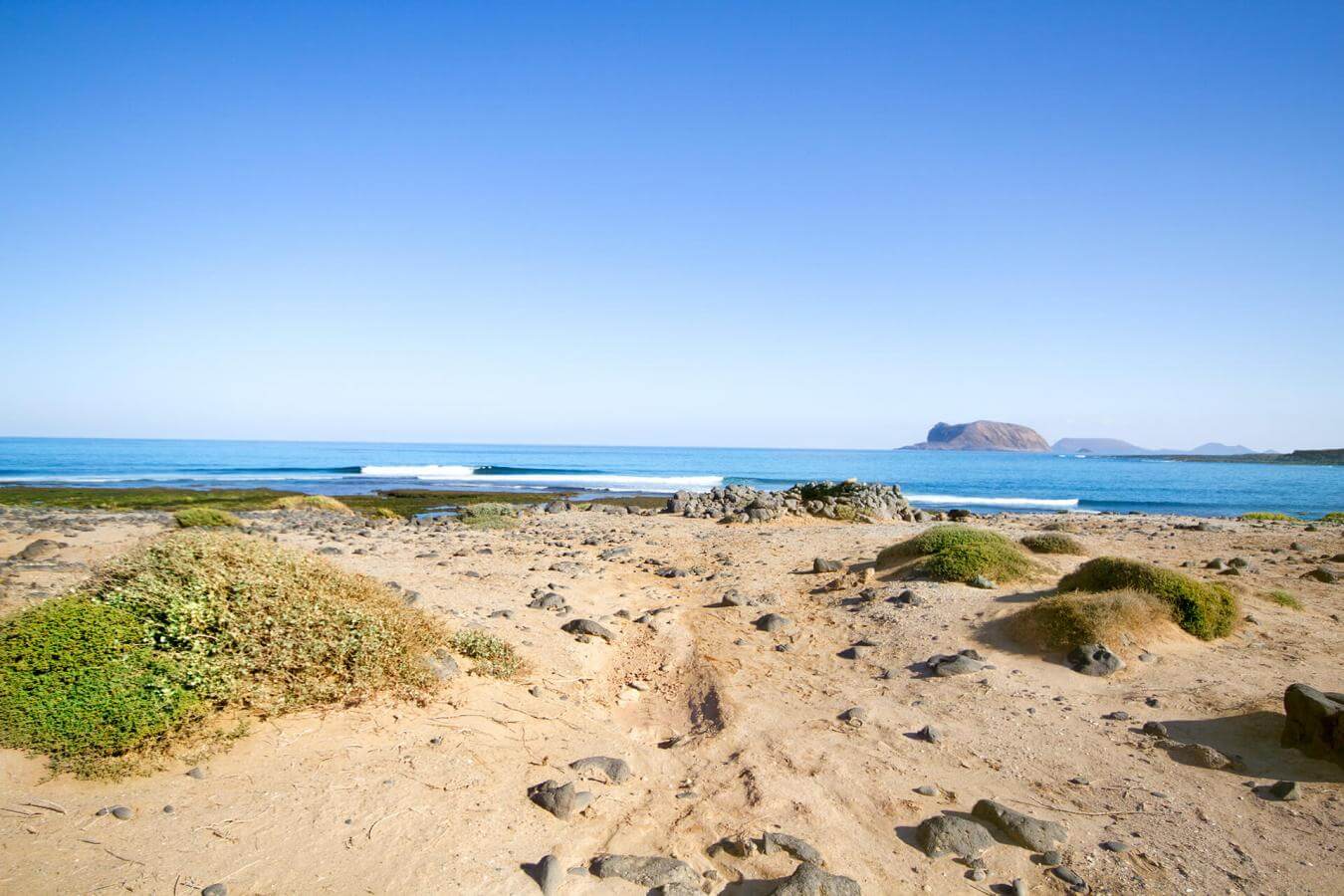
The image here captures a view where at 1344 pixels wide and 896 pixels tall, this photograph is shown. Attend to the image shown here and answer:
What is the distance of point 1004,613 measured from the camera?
10.4 metres

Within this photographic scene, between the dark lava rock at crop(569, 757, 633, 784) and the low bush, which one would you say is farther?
the low bush

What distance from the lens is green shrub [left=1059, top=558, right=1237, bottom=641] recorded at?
942 centimetres

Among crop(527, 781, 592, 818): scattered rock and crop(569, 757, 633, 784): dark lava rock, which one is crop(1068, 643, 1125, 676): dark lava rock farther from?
crop(527, 781, 592, 818): scattered rock

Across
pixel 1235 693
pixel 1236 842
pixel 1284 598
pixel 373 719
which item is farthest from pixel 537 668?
pixel 1284 598

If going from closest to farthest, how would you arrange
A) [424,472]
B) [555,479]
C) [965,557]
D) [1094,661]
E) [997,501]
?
[1094,661] → [965,557] → [997,501] → [555,479] → [424,472]

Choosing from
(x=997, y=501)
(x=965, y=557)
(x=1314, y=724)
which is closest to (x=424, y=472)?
(x=997, y=501)

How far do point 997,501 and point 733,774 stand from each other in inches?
1906

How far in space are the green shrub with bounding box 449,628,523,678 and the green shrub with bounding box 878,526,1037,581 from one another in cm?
787

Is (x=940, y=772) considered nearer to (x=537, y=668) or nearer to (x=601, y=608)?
(x=537, y=668)

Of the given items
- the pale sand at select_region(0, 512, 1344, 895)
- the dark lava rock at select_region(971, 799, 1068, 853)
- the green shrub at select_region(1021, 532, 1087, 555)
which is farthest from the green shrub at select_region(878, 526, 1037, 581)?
the dark lava rock at select_region(971, 799, 1068, 853)

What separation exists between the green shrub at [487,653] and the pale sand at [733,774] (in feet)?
0.75

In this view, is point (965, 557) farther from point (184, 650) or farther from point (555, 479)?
point (555, 479)

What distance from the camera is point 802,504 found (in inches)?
989

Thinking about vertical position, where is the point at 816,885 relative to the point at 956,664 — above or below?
below
